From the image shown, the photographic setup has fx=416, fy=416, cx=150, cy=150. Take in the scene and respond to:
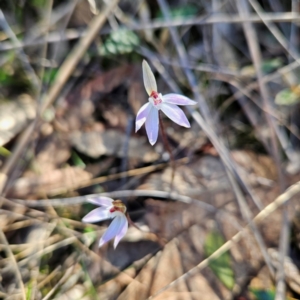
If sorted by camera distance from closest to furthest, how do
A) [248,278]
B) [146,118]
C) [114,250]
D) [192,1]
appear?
[146,118] → [248,278] → [114,250] → [192,1]

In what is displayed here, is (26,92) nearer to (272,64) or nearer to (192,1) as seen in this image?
(192,1)

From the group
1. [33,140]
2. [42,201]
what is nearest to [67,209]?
[42,201]

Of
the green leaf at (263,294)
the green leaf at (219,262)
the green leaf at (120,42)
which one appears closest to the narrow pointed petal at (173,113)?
the green leaf at (219,262)

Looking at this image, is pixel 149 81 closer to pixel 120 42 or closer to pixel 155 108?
pixel 155 108

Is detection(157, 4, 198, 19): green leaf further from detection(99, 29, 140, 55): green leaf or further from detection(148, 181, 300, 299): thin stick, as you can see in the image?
detection(148, 181, 300, 299): thin stick

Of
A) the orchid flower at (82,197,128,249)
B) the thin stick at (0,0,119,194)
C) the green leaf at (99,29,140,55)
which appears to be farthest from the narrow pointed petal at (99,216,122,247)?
the green leaf at (99,29,140,55)

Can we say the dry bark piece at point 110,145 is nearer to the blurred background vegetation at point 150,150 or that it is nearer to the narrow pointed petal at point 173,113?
the blurred background vegetation at point 150,150
